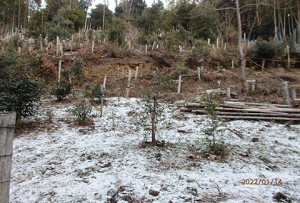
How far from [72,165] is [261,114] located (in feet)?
19.2

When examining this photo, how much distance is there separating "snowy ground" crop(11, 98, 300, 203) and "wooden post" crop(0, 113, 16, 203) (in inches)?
33.5

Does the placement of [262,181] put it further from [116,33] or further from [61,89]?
[116,33]

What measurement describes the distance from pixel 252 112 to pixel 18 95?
727 centimetres

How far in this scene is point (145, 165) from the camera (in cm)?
339

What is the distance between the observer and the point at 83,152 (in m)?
3.98

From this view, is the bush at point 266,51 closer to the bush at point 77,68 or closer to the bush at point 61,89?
the bush at point 77,68

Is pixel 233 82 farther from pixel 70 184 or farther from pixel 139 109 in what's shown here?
pixel 70 184

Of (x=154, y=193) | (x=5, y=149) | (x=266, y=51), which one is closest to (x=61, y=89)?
(x=5, y=149)

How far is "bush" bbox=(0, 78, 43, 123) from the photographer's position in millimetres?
4957

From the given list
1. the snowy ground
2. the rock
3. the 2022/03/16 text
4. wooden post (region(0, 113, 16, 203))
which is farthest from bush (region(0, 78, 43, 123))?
the 2022/03/16 text

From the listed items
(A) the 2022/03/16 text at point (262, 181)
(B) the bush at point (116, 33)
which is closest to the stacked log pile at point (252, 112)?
(A) the 2022/03/16 text at point (262, 181)

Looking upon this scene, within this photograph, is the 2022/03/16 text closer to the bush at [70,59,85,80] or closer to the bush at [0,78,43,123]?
the bush at [0,78,43,123]

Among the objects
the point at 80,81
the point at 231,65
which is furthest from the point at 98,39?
the point at 231,65

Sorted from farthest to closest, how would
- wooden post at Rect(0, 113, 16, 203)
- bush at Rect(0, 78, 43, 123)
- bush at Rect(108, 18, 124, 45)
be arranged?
1. bush at Rect(108, 18, 124, 45)
2. bush at Rect(0, 78, 43, 123)
3. wooden post at Rect(0, 113, 16, 203)
